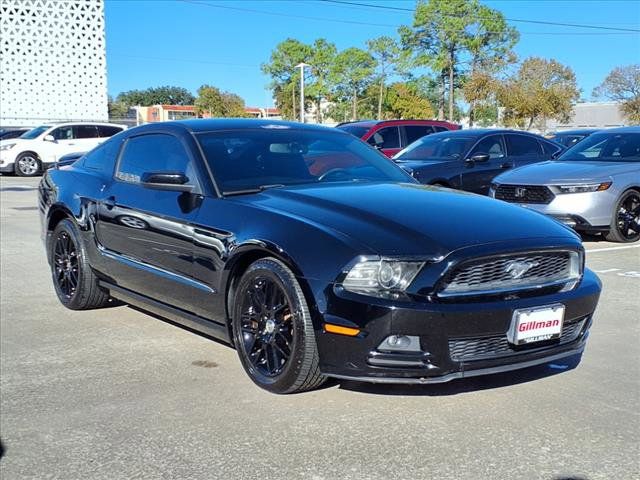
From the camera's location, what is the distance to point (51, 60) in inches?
2354

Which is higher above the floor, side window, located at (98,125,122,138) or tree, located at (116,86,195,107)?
tree, located at (116,86,195,107)

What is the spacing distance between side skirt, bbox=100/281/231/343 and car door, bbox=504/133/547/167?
814cm

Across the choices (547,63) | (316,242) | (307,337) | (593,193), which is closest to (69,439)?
(307,337)

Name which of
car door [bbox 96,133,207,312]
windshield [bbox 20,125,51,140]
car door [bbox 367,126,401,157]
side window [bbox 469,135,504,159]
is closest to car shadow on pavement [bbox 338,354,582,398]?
car door [bbox 96,133,207,312]

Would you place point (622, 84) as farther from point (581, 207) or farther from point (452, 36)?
point (581, 207)

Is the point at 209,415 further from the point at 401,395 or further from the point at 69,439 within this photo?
the point at 401,395

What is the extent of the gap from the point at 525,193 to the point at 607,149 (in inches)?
66.9

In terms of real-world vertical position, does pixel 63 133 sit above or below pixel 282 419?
above

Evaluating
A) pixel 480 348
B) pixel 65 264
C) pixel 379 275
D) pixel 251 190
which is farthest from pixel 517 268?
pixel 65 264

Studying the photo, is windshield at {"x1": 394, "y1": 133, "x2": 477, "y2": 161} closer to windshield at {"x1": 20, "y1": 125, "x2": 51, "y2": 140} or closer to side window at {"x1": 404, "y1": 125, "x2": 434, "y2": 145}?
side window at {"x1": 404, "y1": 125, "x2": 434, "y2": 145}

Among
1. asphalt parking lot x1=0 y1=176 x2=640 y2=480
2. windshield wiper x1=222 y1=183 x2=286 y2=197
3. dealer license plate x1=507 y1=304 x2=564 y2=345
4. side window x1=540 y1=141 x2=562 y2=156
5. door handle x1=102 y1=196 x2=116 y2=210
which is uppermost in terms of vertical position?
side window x1=540 y1=141 x2=562 y2=156

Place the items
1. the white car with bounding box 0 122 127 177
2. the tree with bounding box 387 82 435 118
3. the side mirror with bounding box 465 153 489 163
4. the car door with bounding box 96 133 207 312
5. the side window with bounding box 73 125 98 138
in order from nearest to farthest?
the car door with bounding box 96 133 207 312
the side mirror with bounding box 465 153 489 163
the white car with bounding box 0 122 127 177
the side window with bounding box 73 125 98 138
the tree with bounding box 387 82 435 118

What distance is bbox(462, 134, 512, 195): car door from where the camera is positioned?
11273mm

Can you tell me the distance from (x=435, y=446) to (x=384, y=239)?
101 centimetres
